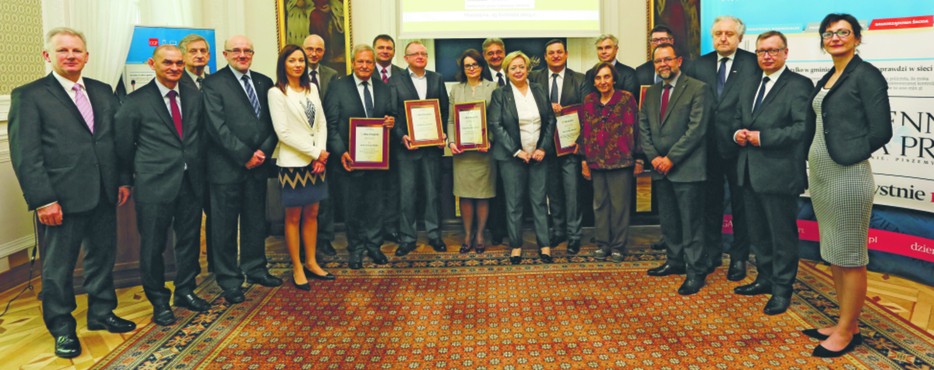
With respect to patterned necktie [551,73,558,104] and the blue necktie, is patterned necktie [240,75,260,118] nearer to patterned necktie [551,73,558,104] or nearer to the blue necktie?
patterned necktie [551,73,558,104]

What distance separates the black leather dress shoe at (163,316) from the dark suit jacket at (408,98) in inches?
76.1

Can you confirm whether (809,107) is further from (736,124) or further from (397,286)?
(397,286)

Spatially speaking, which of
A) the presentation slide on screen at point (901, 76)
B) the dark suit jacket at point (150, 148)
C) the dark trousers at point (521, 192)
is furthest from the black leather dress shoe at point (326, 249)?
the presentation slide on screen at point (901, 76)

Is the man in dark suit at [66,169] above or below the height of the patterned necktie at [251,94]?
below

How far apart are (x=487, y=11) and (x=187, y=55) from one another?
299 cm

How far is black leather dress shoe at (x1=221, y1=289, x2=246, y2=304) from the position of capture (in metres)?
3.82

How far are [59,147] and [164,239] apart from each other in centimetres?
74

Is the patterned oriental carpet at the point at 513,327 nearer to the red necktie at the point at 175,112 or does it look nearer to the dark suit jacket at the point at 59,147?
the dark suit jacket at the point at 59,147

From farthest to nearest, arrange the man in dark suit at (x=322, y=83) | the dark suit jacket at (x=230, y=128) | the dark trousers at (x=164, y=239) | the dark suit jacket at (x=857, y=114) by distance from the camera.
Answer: the man in dark suit at (x=322, y=83) → the dark suit jacket at (x=230, y=128) → the dark trousers at (x=164, y=239) → the dark suit jacket at (x=857, y=114)

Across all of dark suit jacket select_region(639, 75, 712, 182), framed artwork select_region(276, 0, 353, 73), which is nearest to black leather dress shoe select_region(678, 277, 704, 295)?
dark suit jacket select_region(639, 75, 712, 182)

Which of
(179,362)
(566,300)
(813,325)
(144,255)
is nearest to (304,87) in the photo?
(144,255)

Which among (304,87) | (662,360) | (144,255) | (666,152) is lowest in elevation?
(662,360)

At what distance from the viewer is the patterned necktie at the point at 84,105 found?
122 inches

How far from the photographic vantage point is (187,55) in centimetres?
404
